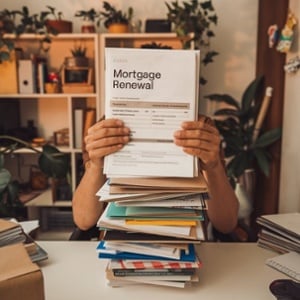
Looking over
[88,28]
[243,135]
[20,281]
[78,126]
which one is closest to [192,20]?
[88,28]

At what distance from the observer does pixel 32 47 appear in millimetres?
2812

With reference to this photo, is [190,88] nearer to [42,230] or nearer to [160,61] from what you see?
[160,61]

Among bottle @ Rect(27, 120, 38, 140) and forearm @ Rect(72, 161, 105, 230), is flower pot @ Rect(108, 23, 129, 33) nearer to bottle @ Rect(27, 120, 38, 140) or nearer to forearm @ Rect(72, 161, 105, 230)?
bottle @ Rect(27, 120, 38, 140)

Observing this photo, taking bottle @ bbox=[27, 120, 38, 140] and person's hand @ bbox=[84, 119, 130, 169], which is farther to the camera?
bottle @ bbox=[27, 120, 38, 140]

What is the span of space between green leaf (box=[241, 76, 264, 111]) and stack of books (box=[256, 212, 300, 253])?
1473 mm

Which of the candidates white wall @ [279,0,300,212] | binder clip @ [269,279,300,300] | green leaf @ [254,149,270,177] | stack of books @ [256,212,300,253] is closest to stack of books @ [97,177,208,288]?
binder clip @ [269,279,300,300]

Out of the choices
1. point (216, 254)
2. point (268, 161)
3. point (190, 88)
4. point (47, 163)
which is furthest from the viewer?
point (268, 161)

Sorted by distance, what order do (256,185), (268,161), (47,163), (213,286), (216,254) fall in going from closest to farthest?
(213,286) < (216,254) < (47,163) < (268,161) < (256,185)

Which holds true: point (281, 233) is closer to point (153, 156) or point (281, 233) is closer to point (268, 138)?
point (153, 156)

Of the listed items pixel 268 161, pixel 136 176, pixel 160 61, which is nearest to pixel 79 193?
pixel 136 176

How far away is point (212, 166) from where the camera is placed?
1053mm

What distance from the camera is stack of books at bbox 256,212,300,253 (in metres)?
1.07

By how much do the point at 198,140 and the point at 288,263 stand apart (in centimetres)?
44

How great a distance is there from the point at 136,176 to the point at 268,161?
1783mm
